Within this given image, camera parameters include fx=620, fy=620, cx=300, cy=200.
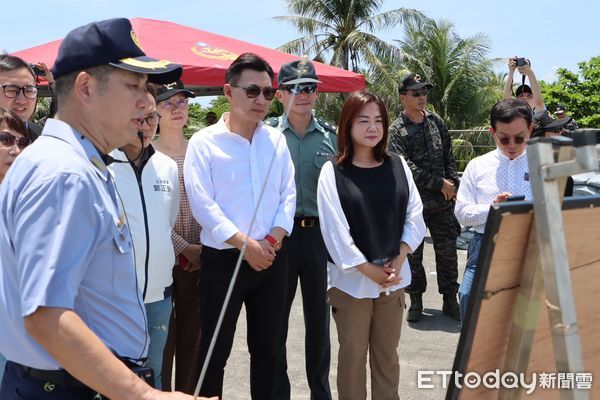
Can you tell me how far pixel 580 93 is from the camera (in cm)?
3281

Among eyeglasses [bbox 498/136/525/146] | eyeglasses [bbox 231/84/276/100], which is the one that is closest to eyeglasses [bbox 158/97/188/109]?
eyeglasses [bbox 231/84/276/100]

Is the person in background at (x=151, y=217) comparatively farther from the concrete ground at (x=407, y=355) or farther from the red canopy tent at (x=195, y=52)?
the red canopy tent at (x=195, y=52)

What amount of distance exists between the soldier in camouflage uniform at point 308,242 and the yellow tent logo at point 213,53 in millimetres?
3362

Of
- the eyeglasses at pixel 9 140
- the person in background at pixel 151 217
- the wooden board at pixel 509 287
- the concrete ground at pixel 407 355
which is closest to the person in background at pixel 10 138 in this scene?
the eyeglasses at pixel 9 140

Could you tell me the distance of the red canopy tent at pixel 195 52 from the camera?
6.89 meters

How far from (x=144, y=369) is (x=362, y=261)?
190 cm

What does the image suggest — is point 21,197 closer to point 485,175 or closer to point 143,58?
point 143,58

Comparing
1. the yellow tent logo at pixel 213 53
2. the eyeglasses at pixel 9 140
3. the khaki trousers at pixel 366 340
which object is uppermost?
the yellow tent logo at pixel 213 53

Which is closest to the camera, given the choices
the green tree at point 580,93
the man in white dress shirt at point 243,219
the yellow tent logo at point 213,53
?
the man in white dress shirt at point 243,219

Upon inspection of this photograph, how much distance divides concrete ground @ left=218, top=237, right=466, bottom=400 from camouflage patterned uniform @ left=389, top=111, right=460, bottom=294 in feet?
1.30

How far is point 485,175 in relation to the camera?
11.7 feet

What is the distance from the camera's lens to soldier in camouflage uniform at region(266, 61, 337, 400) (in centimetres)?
386

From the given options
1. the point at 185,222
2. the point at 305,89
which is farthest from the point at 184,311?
the point at 305,89

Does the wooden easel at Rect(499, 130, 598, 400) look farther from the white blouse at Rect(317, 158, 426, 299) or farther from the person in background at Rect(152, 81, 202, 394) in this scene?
the person in background at Rect(152, 81, 202, 394)
